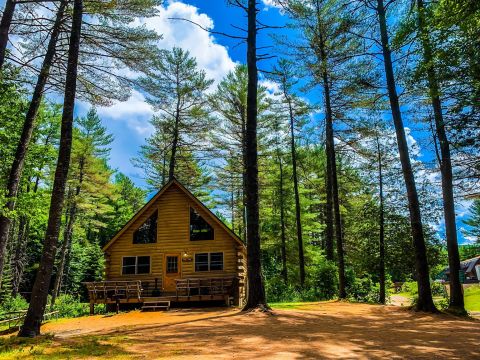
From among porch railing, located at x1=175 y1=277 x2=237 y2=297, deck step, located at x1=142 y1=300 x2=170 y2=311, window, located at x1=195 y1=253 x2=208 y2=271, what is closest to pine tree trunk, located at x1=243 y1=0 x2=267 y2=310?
porch railing, located at x1=175 y1=277 x2=237 y2=297

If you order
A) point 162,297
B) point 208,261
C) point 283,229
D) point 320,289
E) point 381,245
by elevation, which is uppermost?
point 283,229

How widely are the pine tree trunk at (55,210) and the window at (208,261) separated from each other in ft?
30.8

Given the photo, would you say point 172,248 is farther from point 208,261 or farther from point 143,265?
point 208,261

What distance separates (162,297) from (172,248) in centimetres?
282

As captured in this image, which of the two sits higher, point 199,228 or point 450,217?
point 199,228

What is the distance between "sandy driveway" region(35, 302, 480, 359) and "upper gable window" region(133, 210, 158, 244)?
29.6 ft

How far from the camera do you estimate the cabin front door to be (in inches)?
670

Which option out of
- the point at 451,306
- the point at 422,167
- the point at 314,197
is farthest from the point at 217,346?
the point at 314,197

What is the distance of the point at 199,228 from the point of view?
17.5 meters

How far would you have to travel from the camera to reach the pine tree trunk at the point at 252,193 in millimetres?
10719

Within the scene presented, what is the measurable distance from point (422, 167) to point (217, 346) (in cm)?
1266

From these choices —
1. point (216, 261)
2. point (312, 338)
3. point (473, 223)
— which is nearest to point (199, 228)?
point (216, 261)

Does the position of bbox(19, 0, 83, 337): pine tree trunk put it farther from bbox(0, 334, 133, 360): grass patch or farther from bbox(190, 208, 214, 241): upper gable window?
bbox(190, 208, 214, 241): upper gable window

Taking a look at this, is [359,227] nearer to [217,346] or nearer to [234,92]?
[234,92]
